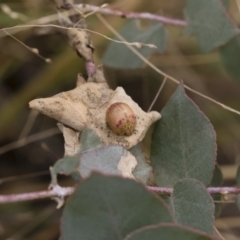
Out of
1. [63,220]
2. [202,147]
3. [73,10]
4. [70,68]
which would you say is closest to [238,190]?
[202,147]

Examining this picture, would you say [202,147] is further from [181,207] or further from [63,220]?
[63,220]

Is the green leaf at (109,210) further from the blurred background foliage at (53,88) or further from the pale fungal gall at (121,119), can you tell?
the blurred background foliage at (53,88)

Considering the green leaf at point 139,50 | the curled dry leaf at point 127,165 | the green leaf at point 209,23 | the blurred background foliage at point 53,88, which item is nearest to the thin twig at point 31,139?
the blurred background foliage at point 53,88

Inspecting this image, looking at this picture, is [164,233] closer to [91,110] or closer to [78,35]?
[91,110]

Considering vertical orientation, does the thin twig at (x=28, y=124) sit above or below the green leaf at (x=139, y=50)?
below

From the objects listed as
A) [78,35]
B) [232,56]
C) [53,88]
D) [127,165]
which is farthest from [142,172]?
[53,88]

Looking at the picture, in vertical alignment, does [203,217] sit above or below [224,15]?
below

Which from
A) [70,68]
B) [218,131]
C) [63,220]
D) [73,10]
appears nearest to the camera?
[63,220]
